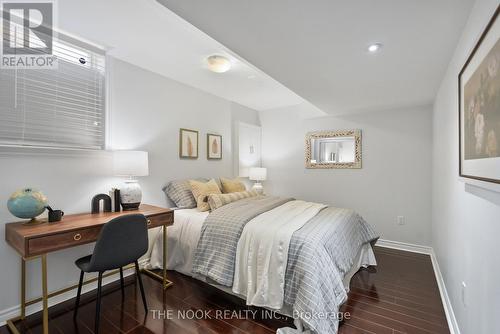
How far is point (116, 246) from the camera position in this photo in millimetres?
1776

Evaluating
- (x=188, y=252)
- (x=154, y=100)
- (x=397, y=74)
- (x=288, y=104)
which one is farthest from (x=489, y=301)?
(x=288, y=104)

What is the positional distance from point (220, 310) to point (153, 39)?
8.62 feet

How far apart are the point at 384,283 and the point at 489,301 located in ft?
5.24

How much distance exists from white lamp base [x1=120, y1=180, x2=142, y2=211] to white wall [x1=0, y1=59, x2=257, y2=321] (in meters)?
0.31

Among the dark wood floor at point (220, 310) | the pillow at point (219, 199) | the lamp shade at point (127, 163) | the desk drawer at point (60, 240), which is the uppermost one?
the lamp shade at point (127, 163)

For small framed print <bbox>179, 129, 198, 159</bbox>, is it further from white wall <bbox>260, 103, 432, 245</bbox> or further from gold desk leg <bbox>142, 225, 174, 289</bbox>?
white wall <bbox>260, 103, 432, 245</bbox>

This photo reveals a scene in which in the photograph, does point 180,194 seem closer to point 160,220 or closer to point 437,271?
point 160,220

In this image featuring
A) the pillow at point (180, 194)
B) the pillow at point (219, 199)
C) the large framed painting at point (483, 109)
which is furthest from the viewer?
the pillow at point (180, 194)

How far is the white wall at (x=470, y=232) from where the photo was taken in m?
1.07

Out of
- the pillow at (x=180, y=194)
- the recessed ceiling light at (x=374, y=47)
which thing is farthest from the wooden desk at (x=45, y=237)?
the recessed ceiling light at (x=374, y=47)

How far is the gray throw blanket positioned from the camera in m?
2.13

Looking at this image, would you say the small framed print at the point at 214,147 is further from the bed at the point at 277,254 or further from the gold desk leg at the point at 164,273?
the gold desk leg at the point at 164,273

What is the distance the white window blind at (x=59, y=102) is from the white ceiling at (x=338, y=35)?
5.20 ft

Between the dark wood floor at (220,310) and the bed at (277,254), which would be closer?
the bed at (277,254)
